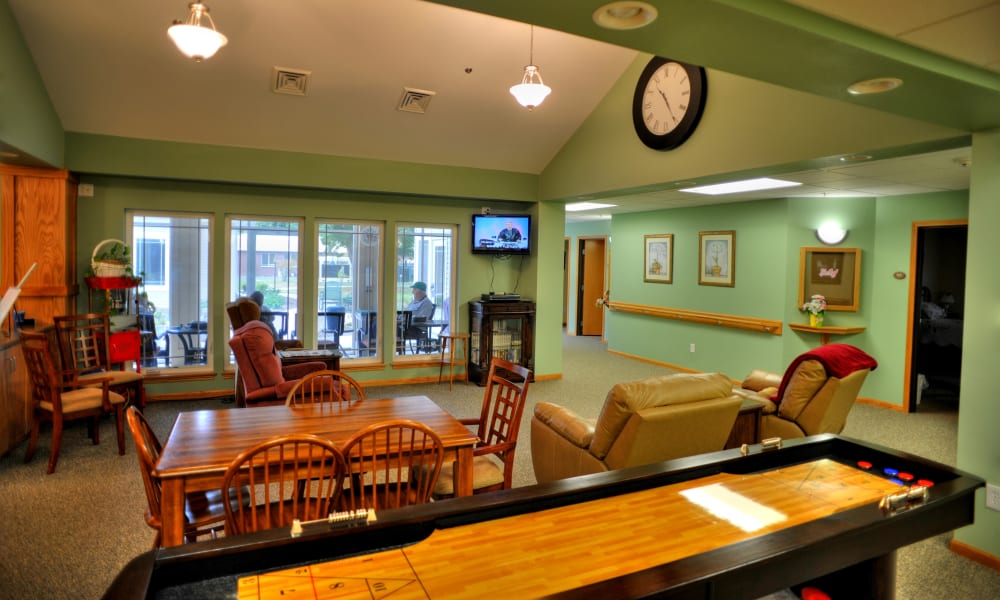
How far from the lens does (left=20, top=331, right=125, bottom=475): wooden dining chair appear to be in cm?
405

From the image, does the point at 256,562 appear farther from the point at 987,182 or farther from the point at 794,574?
the point at 987,182

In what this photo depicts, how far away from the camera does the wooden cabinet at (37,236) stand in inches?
200

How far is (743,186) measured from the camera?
20.1 ft

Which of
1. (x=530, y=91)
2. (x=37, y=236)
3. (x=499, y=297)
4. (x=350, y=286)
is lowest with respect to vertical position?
(x=499, y=297)

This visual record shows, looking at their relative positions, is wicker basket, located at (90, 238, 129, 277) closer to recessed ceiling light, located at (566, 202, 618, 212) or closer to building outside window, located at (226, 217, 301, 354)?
building outside window, located at (226, 217, 301, 354)

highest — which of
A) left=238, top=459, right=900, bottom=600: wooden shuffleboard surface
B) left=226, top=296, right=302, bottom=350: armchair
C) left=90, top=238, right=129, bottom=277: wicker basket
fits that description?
left=90, top=238, right=129, bottom=277: wicker basket

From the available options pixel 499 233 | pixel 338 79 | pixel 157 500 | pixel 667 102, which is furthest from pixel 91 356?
pixel 667 102

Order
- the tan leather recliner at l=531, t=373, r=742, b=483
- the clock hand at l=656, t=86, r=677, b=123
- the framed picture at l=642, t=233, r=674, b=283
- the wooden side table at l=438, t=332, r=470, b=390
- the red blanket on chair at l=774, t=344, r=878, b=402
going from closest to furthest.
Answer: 1. the tan leather recliner at l=531, t=373, r=742, b=483
2. the red blanket on chair at l=774, t=344, r=878, b=402
3. the clock hand at l=656, t=86, r=677, b=123
4. the wooden side table at l=438, t=332, r=470, b=390
5. the framed picture at l=642, t=233, r=674, b=283

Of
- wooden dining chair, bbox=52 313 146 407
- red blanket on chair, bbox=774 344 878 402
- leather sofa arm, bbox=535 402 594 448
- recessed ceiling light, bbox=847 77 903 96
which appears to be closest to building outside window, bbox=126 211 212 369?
wooden dining chair, bbox=52 313 146 407

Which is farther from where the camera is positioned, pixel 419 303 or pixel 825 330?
pixel 419 303

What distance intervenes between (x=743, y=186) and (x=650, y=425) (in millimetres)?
4060

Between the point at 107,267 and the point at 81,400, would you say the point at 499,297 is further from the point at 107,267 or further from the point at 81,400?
the point at 81,400

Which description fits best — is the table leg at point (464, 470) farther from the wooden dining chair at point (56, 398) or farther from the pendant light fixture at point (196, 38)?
the wooden dining chair at point (56, 398)

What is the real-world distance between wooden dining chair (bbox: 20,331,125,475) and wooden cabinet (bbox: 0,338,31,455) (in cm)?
9
